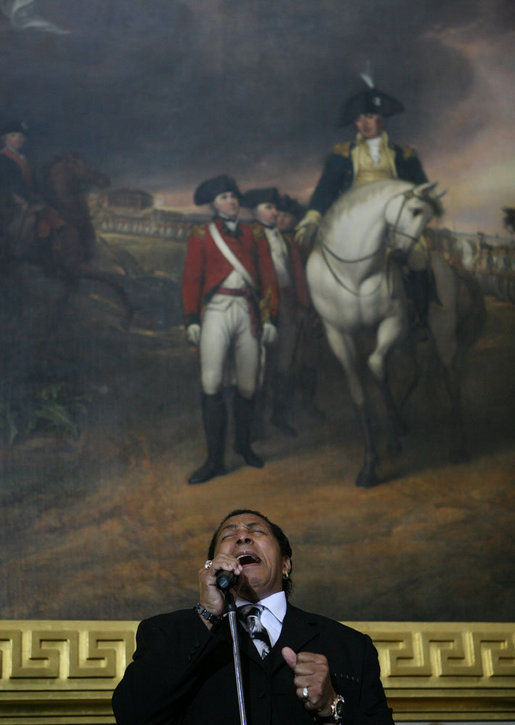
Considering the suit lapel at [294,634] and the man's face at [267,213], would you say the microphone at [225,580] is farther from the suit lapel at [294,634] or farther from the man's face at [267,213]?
the man's face at [267,213]

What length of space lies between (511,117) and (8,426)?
2.95m

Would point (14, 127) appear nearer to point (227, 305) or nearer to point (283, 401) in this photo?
point (227, 305)

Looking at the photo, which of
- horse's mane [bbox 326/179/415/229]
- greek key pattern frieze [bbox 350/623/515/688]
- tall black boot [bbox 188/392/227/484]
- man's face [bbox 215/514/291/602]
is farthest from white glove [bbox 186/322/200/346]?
man's face [bbox 215/514/291/602]

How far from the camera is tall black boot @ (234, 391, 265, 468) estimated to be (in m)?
4.58

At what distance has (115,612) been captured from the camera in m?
4.13

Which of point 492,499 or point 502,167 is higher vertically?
point 502,167

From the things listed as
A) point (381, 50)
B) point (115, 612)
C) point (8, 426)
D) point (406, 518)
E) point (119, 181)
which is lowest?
point (115, 612)

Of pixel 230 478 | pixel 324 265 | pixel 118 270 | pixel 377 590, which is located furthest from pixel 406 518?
pixel 118 270

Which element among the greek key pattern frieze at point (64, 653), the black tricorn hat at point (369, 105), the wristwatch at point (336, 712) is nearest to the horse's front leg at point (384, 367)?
the black tricorn hat at point (369, 105)

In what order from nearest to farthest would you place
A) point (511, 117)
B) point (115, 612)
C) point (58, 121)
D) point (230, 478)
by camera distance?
point (115, 612)
point (230, 478)
point (58, 121)
point (511, 117)

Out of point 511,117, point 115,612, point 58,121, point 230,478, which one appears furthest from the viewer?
point 511,117

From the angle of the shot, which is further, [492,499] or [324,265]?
[324,265]

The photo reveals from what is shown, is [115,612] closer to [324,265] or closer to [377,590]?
[377,590]

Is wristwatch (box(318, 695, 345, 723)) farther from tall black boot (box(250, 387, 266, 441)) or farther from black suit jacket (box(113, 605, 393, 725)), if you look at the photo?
tall black boot (box(250, 387, 266, 441))
